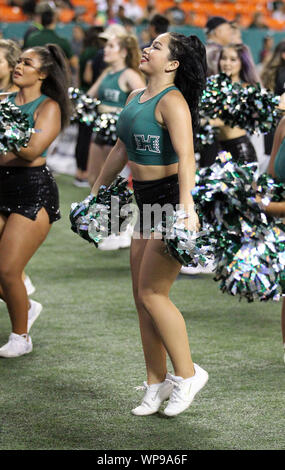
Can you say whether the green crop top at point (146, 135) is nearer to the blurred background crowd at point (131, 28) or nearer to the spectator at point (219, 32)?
the blurred background crowd at point (131, 28)

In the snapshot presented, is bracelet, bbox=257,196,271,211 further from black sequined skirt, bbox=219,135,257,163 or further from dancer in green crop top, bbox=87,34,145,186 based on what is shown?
dancer in green crop top, bbox=87,34,145,186

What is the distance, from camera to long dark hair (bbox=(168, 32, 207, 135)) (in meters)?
3.43

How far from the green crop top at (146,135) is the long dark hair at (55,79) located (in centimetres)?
105

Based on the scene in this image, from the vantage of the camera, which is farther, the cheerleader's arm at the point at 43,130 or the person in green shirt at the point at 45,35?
the person in green shirt at the point at 45,35

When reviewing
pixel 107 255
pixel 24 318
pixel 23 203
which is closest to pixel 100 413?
pixel 24 318

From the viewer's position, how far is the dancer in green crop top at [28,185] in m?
4.31

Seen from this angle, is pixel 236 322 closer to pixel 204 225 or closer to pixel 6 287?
pixel 6 287

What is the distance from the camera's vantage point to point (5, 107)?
4145 millimetres

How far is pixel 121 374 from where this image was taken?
4.13 metres

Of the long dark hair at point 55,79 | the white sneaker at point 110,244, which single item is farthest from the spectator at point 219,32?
the long dark hair at point 55,79

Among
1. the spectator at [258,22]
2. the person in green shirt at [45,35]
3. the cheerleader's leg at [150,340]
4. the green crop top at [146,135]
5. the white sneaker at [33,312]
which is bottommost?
the white sneaker at [33,312]

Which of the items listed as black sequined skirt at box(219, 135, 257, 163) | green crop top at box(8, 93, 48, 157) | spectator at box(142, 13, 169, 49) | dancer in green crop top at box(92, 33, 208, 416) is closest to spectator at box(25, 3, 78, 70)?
spectator at box(142, 13, 169, 49)

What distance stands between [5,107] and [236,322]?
1.91 m

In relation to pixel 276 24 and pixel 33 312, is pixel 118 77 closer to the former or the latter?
pixel 33 312
